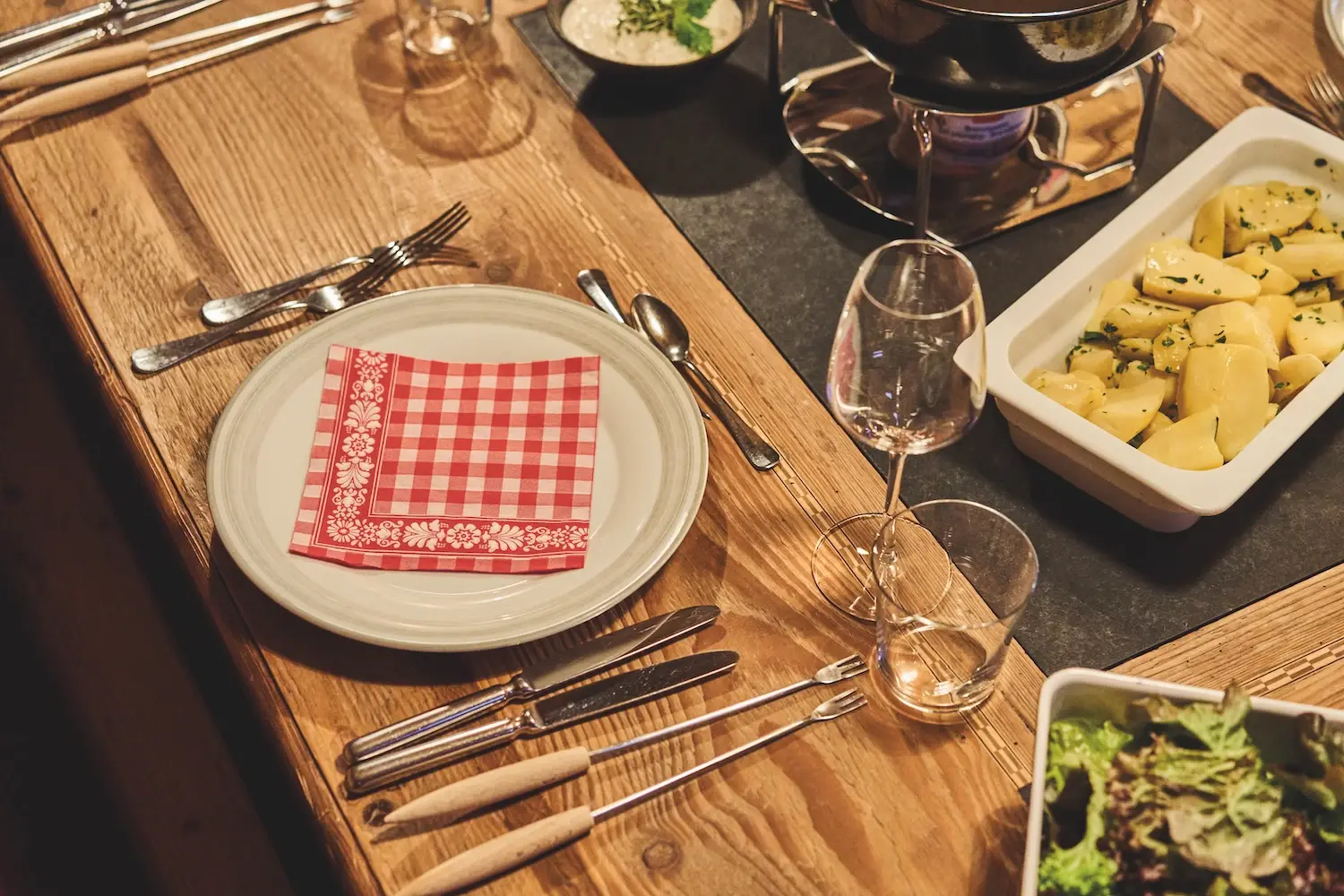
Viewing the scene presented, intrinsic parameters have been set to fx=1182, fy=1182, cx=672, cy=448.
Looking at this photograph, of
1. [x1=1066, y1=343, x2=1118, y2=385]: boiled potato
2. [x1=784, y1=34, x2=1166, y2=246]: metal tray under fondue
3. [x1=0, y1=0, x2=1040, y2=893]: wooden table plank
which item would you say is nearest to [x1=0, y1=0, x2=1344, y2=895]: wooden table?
[x1=0, y1=0, x2=1040, y2=893]: wooden table plank

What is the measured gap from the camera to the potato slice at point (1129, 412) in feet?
3.23

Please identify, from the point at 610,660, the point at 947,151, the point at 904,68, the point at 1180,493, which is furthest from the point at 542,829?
the point at 947,151

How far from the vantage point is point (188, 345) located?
3.56 feet

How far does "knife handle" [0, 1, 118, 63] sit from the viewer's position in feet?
4.43

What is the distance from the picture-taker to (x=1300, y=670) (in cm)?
92

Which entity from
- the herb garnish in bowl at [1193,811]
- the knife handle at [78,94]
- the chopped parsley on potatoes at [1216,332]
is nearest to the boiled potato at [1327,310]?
the chopped parsley on potatoes at [1216,332]

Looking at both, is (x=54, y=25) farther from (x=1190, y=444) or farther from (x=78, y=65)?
(x=1190, y=444)

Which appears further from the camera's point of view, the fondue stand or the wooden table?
the fondue stand

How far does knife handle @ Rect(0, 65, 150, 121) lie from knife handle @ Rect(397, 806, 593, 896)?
3.19ft

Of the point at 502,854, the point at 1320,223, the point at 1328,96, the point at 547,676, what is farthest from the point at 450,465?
the point at 1328,96

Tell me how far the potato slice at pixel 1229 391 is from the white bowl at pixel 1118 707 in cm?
30

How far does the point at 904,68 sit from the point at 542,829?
760 mm

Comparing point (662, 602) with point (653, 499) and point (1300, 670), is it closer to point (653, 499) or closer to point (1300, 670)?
point (653, 499)

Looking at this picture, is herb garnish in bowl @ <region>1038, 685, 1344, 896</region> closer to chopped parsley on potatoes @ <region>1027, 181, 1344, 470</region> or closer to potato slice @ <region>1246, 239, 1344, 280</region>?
chopped parsley on potatoes @ <region>1027, 181, 1344, 470</region>
